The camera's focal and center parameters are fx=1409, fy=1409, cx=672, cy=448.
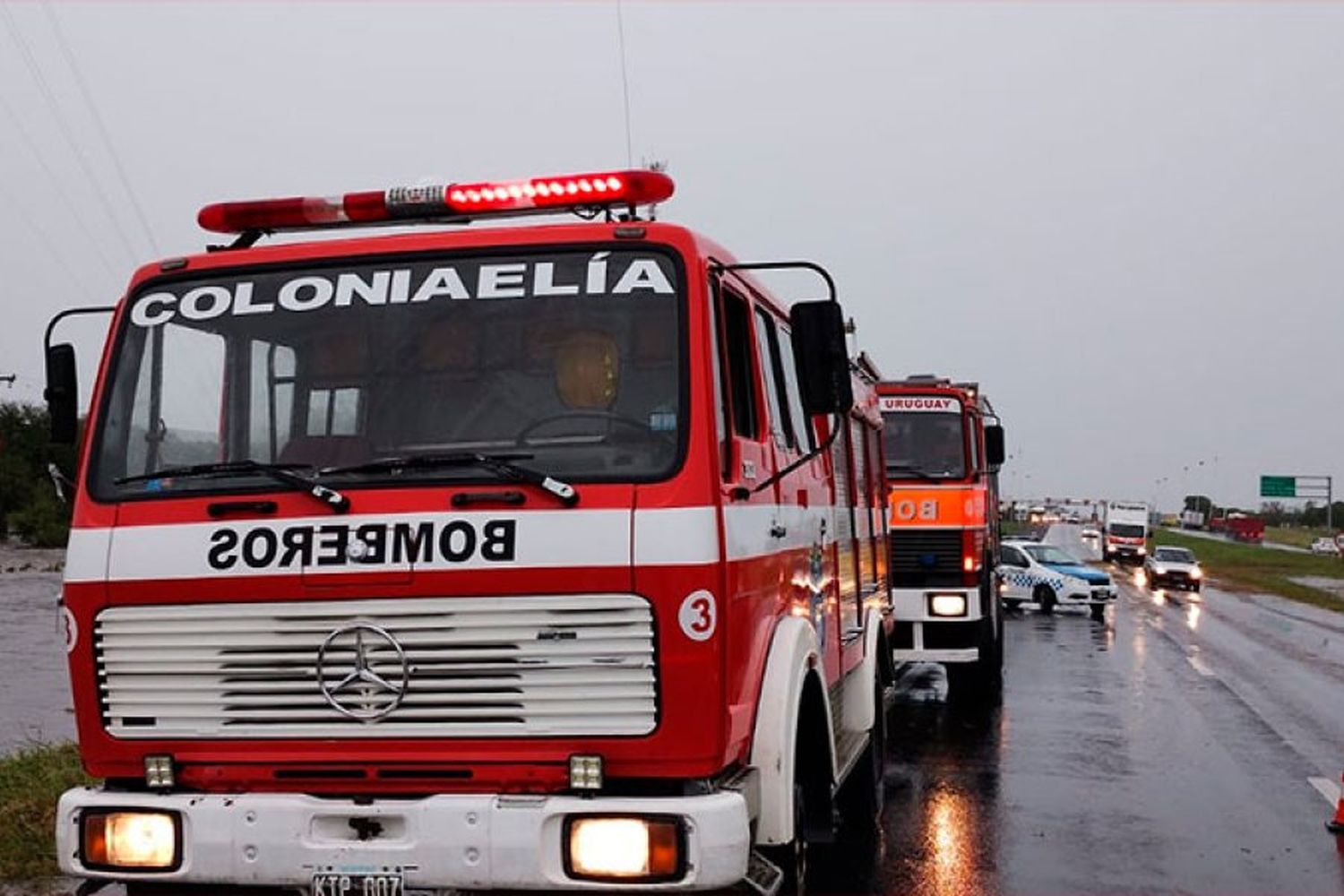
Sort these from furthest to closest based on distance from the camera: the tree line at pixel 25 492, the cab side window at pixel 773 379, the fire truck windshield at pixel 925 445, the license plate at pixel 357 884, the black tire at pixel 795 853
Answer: the tree line at pixel 25 492 → the fire truck windshield at pixel 925 445 → the cab side window at pixel 773 379 → the black tire at pixel 795 853 → the license plate at pixel 357 884

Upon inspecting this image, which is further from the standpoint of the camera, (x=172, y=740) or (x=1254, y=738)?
(x=1254, y=738)

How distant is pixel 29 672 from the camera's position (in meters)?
17.4

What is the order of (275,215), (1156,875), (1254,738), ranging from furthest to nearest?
1. (1254,738)
2. (1156,875)
3. (275,215)

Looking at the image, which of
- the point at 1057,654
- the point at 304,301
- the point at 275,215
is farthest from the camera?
the point at 1057,654

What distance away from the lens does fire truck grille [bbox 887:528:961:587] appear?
13109 mm

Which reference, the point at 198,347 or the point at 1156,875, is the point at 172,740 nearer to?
the point at 198,347

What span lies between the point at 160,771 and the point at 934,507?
31.6 ft

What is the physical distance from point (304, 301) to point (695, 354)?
1.40 meters

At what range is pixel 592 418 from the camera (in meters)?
4.44

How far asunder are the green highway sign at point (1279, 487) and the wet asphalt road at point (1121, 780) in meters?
98.2

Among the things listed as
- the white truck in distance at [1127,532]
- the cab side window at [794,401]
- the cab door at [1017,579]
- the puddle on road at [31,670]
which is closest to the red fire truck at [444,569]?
the cab side window at [794,401]

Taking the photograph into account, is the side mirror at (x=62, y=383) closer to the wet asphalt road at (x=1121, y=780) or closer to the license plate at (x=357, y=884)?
the license plate at (x=357, y=884)

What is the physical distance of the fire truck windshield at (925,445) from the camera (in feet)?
43.7

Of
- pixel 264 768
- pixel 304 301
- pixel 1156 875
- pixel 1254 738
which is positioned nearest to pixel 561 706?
pixel 264 768
